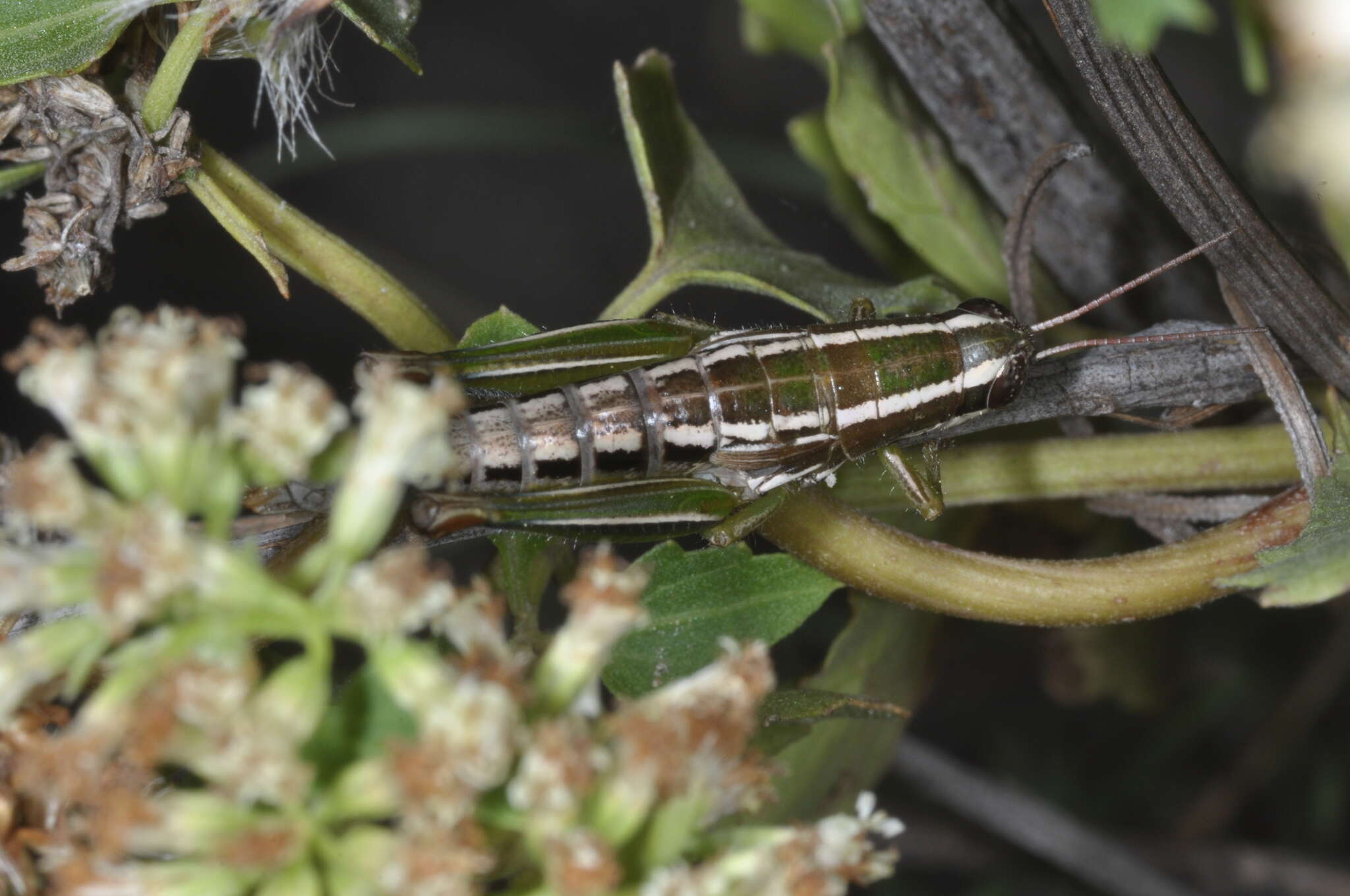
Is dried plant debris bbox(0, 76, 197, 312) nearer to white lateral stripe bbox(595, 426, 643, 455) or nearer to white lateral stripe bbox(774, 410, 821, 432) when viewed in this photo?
white lateral stripe bbox(595, 426, 643, 455)

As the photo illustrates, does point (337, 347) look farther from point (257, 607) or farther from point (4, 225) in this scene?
point (257, 607)

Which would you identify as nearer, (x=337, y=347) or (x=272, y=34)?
(x=272, y=34)

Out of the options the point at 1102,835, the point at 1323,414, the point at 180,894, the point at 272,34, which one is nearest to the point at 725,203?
the point at 272,34

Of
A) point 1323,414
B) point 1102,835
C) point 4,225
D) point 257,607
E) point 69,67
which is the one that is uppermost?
point 69,67

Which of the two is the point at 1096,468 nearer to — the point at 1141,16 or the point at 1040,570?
the point at 1040,570

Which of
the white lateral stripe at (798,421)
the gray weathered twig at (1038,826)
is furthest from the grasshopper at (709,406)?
the gray weathered twig at (1038,826)

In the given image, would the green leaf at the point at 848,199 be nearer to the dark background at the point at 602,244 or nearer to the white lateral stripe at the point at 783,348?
the dark background at the point at 602,244

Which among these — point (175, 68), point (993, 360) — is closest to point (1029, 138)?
point (993, 360)
